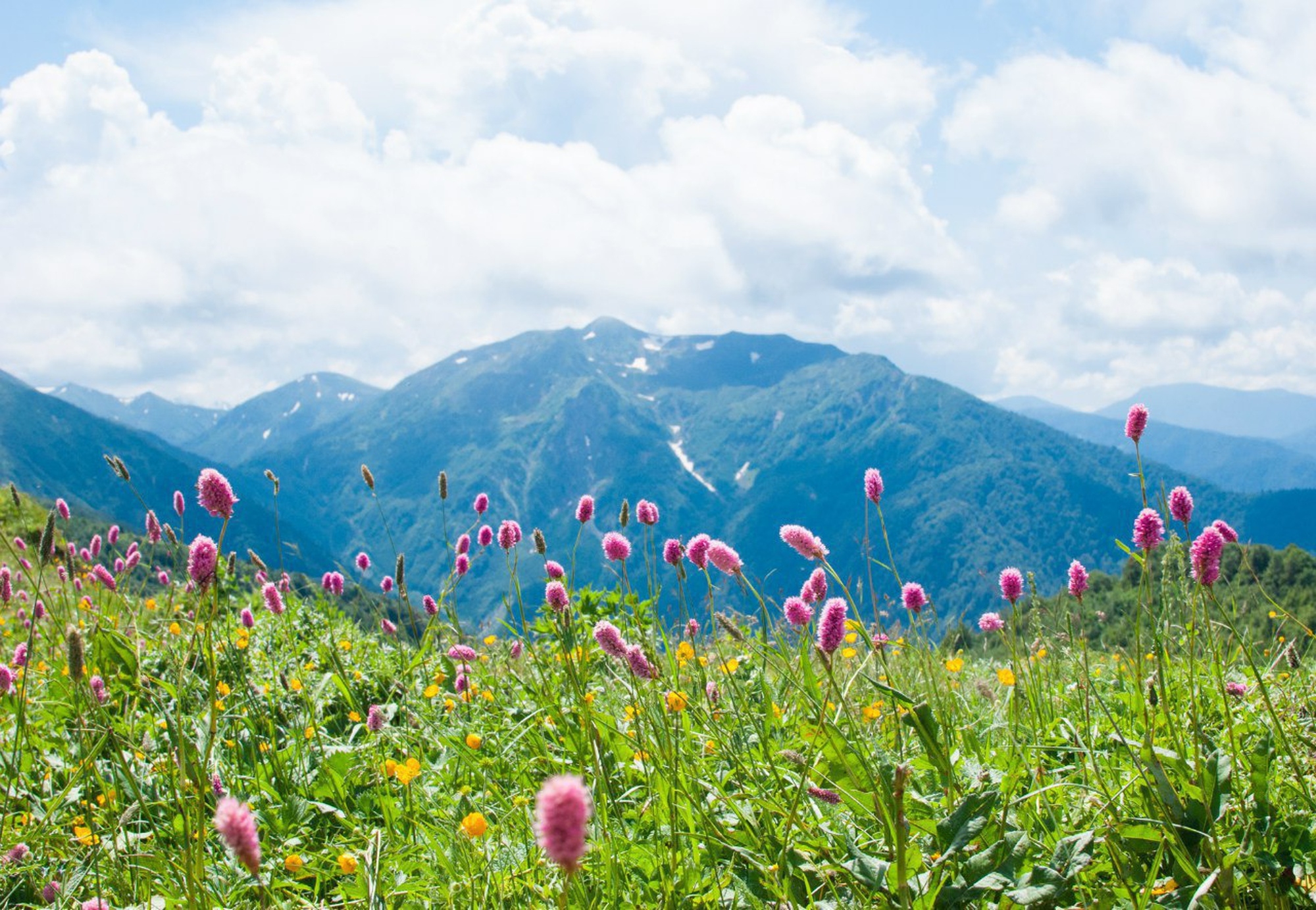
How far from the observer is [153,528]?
5.12m

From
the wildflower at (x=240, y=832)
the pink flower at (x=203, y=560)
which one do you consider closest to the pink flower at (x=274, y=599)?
the pink flower at (x=203, y=560)

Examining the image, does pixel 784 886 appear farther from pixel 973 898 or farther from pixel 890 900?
pixel 973 898

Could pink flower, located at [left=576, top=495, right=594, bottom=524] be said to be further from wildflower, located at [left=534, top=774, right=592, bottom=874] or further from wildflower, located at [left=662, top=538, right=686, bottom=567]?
wildflower, located at [left=534, top=774, right=592, bottom=874]

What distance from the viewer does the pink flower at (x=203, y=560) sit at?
6.87 ft

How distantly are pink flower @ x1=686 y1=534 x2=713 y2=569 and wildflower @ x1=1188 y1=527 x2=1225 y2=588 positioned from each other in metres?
1.56

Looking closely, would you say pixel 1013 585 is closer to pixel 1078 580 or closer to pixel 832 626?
pixel 1078 580

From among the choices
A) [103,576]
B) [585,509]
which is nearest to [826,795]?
[585,509]

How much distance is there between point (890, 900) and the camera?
196 centimetres

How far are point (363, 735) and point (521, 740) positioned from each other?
3.66ft

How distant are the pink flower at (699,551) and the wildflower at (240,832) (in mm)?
1877

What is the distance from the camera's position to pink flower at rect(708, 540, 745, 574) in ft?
8.80

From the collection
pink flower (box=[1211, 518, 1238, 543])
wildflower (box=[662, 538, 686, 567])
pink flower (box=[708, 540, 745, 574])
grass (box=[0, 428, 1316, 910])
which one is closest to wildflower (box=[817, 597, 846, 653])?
grass (box=[0, 428, 1316, 910])

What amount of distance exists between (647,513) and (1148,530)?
2.02 meters

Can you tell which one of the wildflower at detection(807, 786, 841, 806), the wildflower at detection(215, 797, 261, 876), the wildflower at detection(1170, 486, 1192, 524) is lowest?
the wildflower at detection(807, 786, 841, 806)
